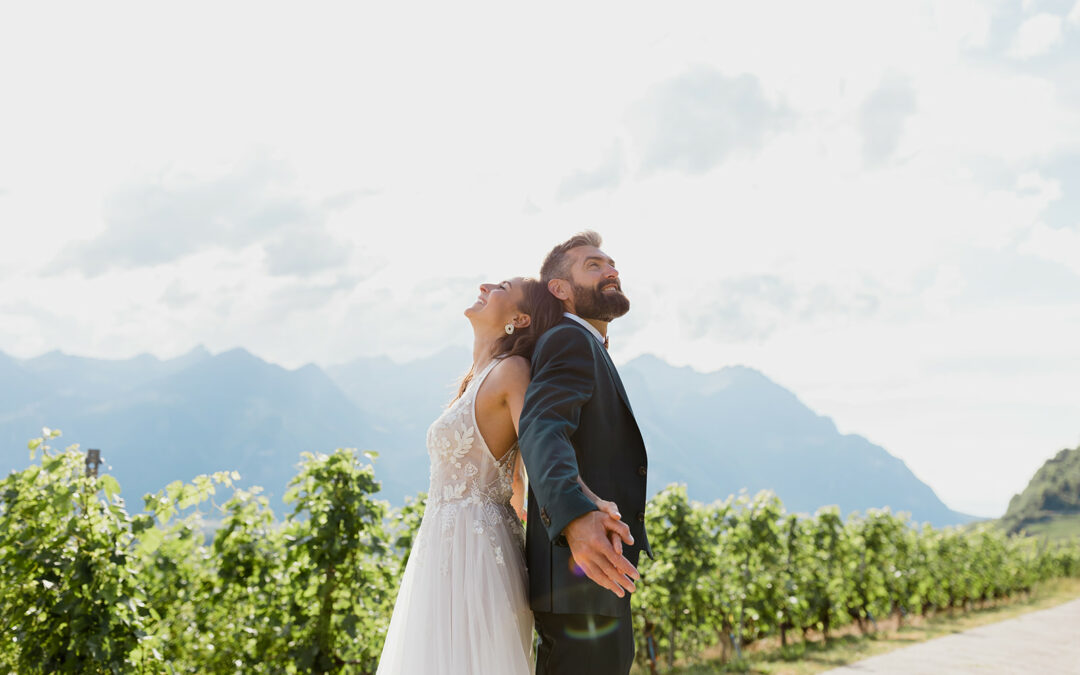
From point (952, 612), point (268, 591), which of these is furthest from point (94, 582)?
point (952, 612)

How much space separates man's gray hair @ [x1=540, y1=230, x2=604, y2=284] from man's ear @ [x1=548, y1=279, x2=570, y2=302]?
20 mm

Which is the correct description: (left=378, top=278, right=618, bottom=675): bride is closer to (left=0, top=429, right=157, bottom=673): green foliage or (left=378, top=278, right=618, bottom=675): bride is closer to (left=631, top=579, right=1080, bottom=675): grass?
(left=0, top=429, right=157, bottom=673): green foliage

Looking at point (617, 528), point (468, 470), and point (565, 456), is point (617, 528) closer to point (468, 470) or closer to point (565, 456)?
point (565, 456)

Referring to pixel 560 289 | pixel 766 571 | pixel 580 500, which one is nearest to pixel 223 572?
pixel 560 289

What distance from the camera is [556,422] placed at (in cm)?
205

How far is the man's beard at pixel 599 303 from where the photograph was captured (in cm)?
259

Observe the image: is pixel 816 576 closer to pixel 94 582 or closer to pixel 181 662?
pixel 181 662

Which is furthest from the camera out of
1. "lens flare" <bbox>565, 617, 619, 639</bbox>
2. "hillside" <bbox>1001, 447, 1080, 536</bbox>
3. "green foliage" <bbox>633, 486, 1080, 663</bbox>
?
"hillside" <bbox>1001, 447, 1080, 536</bbox>

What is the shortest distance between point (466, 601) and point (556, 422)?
32.7 inches

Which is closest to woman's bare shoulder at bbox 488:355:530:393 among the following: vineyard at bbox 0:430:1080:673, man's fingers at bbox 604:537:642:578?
man's fingers at bbox 604:537:642:578

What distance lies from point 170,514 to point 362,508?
1.20 metres

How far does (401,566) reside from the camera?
18.2 ft

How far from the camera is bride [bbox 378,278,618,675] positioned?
2.42 meters

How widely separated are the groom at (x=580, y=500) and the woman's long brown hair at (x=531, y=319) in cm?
20
